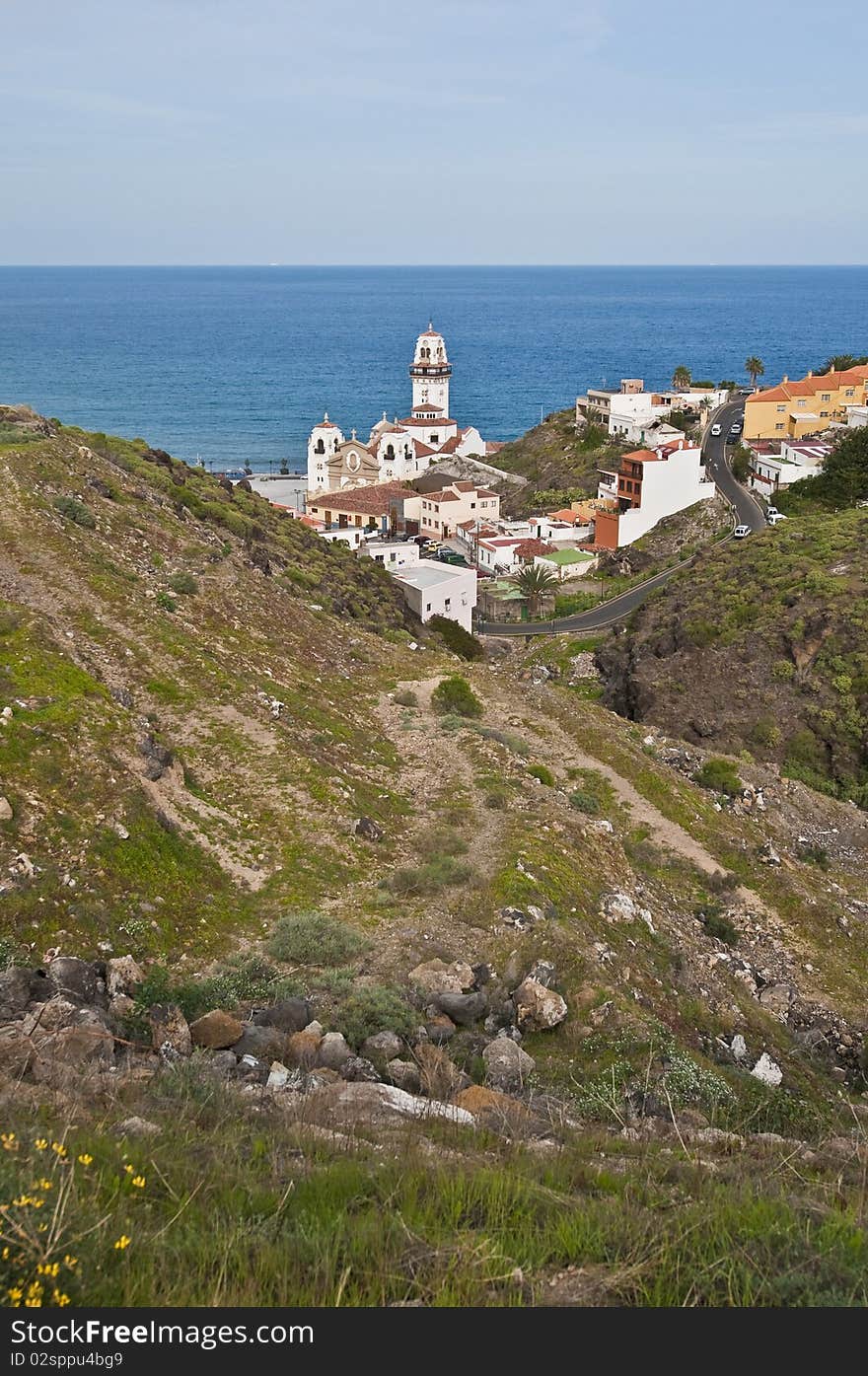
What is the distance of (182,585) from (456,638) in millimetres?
19296

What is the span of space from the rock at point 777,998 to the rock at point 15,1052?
11775mm

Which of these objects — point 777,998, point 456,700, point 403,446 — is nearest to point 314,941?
point 777,998

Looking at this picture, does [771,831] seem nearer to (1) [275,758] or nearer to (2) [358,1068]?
(1) [275,758]

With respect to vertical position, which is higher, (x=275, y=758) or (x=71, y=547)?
(x=71, y=547)

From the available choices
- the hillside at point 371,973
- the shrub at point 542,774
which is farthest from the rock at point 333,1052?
the shrub at point 542,774

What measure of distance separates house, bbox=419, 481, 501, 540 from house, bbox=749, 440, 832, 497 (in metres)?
18.5

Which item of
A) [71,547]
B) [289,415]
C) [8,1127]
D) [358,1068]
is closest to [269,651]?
[71,547]

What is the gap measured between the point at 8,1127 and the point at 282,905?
23.1 ft

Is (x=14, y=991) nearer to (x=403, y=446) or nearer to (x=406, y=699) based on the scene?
(x=406, y=699)

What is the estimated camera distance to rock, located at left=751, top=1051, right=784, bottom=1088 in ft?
42.4

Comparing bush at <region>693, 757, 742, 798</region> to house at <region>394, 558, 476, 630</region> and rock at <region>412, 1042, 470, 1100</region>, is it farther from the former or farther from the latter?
house at <region>394, 558, 476, 630</region>

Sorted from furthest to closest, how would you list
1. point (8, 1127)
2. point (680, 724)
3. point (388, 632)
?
point (680, 724) < point (388, 632) < point (8, 1127)

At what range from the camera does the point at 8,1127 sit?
20.9 ft

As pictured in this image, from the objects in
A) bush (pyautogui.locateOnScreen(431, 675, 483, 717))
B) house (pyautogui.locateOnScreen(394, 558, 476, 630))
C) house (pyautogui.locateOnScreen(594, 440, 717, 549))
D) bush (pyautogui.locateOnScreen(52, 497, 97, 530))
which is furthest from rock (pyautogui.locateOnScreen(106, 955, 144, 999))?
house (pyautogui.locateOnScreen(594, 440, 717, 549))
